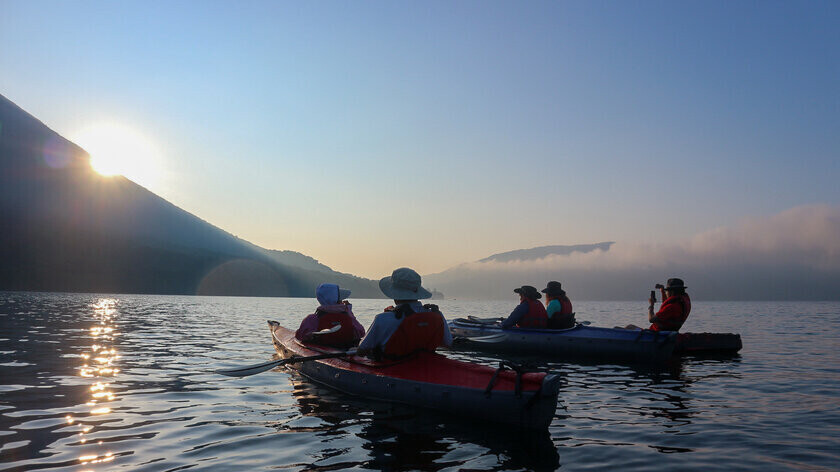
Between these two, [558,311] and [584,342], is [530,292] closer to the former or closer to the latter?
[558,311]

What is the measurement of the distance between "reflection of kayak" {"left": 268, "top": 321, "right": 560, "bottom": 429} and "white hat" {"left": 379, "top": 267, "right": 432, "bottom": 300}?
1.33 meters

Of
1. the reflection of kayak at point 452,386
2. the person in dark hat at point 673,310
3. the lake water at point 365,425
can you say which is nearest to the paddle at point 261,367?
the reflection of kayak at point 452,386

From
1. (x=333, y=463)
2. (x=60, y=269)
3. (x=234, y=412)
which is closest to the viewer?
(x=333, y=463)

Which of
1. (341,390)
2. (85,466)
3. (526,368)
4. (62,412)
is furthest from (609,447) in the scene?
(62,412)

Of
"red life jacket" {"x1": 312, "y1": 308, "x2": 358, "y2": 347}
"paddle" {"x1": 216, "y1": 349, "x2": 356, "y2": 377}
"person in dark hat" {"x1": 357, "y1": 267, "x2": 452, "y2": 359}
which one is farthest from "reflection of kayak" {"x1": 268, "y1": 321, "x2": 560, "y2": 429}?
"red life jacket" {"x1": 312, "y1": 308, "x2": 358, "y2": 347}

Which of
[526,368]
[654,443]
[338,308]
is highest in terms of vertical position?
[338,308]

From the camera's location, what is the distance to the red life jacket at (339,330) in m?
13.9

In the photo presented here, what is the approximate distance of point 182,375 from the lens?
45.3 ft

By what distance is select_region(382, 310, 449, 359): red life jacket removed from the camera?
1060 centimetres

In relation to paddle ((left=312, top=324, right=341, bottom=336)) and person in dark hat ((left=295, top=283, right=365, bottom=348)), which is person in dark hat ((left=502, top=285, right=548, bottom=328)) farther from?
paddle ((left=312, top=324, right=341, bottom=336))

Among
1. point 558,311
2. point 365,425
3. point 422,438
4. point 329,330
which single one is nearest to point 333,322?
point 329,330

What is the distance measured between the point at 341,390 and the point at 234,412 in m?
2.71

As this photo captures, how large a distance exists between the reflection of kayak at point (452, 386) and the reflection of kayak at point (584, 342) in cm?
798

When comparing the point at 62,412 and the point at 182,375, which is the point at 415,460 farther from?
the point at 182,375
